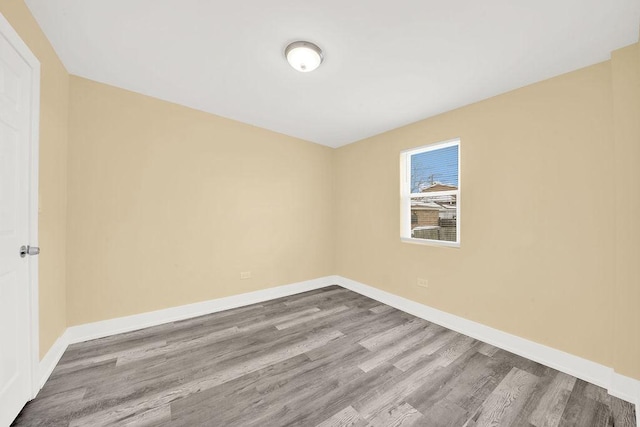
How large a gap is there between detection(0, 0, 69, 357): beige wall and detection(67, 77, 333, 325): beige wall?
13 cm

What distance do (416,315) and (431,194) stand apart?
165cm

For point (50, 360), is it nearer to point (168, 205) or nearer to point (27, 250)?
point (27, 250)

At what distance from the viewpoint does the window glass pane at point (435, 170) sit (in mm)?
2975

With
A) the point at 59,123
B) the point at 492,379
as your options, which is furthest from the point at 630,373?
the point at 59,123

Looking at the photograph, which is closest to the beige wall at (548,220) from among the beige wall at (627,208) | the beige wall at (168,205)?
the beige wall at (627,208)

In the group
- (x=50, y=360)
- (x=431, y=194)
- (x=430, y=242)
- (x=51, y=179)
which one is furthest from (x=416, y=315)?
(x=51, y=179)

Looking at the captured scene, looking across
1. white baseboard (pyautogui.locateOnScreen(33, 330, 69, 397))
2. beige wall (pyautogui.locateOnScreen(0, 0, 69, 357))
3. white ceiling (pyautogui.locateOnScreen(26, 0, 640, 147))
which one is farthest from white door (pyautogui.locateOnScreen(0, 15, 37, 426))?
white ceiling (pyautogui.locateOnScreen(26, 0, 640, 147))

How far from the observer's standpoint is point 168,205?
2848 millimetres

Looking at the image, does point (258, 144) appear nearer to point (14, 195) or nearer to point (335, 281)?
point (14, 195)

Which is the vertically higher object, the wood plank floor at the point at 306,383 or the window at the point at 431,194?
the window at the point at 431,194

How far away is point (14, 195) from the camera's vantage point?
1.44 meters

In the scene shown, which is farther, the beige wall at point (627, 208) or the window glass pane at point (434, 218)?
the window glass pane at point (434, 218)

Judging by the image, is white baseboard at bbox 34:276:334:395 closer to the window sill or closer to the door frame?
the door frame

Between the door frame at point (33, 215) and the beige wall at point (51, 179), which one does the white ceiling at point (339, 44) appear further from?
the door frame at point (33, 215)
